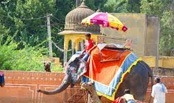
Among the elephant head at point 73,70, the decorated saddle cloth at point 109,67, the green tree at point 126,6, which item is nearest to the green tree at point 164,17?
the green tree at point 126,6

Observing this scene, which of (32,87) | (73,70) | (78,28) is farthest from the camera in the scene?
(78,28)

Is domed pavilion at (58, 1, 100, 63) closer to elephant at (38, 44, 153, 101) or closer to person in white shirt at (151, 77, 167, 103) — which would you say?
person in white shirt at (151, 77, 167, 103)

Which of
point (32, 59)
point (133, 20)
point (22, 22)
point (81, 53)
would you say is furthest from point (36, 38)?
point (81, 53)

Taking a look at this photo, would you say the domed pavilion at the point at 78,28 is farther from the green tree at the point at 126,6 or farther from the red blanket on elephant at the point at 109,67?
the green tree at the point at 126,6

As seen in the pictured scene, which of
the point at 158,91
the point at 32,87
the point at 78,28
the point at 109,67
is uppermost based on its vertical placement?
the point at 78,28

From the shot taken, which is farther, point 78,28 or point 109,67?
point 78,28

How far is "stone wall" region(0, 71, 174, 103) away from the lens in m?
17.3

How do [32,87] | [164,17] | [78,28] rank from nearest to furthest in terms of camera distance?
[32,87] → [78,28] → [164,17]

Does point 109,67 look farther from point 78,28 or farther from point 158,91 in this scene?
point 78,28

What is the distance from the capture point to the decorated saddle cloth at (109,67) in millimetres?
13336

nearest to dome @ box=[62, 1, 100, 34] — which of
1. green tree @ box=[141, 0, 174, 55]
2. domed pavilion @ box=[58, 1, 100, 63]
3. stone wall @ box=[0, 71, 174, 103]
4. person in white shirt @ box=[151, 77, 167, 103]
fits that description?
domed pavilion @ box=[58, 1, 100, 63]

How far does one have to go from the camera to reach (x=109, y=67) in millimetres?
13609

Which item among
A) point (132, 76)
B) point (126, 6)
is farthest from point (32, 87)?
point (126, 6)

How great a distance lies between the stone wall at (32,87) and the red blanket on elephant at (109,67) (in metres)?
3.45
